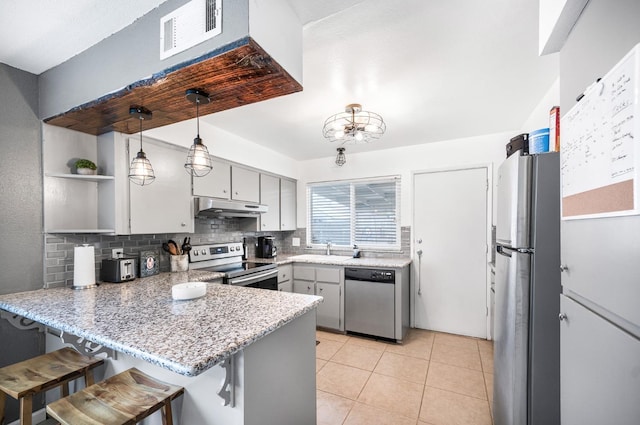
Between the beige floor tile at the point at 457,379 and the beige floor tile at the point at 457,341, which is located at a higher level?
the beige floor tile at the point at 457,379

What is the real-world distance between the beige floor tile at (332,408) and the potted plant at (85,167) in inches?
99.4

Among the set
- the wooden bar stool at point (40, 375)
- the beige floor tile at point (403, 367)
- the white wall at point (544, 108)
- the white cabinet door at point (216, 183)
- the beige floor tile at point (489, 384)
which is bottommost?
the beige floor tile at point (403, 367)

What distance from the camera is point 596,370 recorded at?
2.62 ft

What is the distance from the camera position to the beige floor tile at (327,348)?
112 inches

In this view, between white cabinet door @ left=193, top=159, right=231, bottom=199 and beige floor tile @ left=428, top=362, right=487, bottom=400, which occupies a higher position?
white cabinet door @ left=193, top=159, right=231, bottom=199

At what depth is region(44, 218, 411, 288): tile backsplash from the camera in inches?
77.0

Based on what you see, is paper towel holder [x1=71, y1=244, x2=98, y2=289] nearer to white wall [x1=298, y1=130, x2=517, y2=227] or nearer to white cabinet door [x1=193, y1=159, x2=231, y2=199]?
white cabinet door [x1=193, y1=159, x2=231, y2=199]

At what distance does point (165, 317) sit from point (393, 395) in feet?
6.18

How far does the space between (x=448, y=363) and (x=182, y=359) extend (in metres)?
2.71

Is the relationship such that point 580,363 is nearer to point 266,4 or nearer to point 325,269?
point 266,4

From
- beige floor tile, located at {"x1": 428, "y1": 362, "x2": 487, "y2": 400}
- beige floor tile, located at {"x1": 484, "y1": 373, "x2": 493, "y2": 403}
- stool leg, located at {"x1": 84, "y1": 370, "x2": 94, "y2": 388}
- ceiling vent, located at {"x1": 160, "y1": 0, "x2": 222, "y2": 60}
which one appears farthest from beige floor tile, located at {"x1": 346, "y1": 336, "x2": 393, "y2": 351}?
ceiling vent, located at {"x1": 160, "y1": 0, "x2": 222, "y2": 60}

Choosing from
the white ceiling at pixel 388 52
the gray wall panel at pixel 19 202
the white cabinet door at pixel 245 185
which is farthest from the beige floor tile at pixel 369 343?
the gray wall panel at pixel 19 202

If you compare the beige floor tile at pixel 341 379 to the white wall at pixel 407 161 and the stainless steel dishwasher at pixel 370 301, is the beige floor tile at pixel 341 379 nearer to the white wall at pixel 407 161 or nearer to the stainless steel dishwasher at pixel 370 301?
the stainless steel dishwasher at pixel 370 301

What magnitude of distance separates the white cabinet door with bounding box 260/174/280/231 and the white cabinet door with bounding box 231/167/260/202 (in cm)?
11
